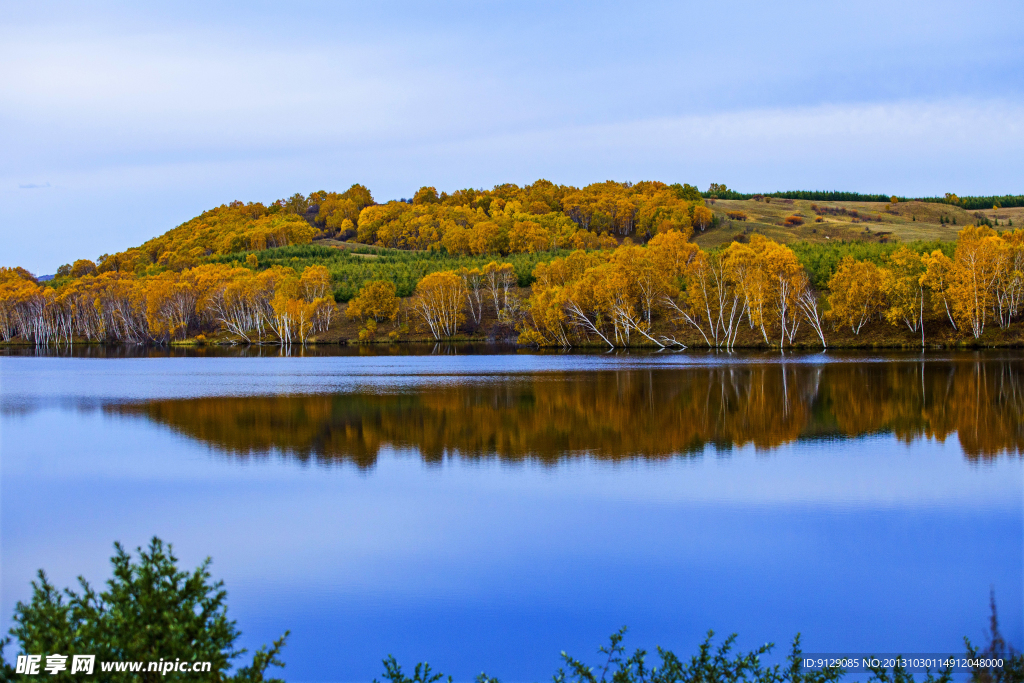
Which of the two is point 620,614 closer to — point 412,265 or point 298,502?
point 298,502

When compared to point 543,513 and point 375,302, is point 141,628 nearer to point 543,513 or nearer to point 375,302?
point 543,513

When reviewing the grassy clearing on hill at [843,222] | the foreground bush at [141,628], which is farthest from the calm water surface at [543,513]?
the grassy clearing on hill at [843,222]

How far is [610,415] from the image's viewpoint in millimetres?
30578

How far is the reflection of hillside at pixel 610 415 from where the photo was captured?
2480 cm

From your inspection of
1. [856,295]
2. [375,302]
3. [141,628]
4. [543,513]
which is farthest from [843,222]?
[141,628]

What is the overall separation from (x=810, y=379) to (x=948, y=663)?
3579 cm

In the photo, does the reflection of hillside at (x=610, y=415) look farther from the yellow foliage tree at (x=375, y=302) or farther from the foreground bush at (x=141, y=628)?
the yellow foliage tree at (x=375, y=302)

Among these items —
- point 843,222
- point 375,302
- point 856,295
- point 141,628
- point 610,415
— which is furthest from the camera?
point 843,222

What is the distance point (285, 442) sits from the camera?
1014 inches

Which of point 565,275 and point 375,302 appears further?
point 375,302

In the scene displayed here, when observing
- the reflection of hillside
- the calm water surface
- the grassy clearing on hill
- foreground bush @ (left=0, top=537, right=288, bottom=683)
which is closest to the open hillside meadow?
the grassy clearing on hill

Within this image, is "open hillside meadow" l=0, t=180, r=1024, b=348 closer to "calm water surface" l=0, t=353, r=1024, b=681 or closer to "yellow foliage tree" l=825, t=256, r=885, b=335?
"yellow foliage tree" l=825, t=256, r=885, b=335

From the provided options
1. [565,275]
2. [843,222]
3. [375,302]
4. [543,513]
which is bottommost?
[543,513]

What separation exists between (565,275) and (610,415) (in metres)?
55.5
